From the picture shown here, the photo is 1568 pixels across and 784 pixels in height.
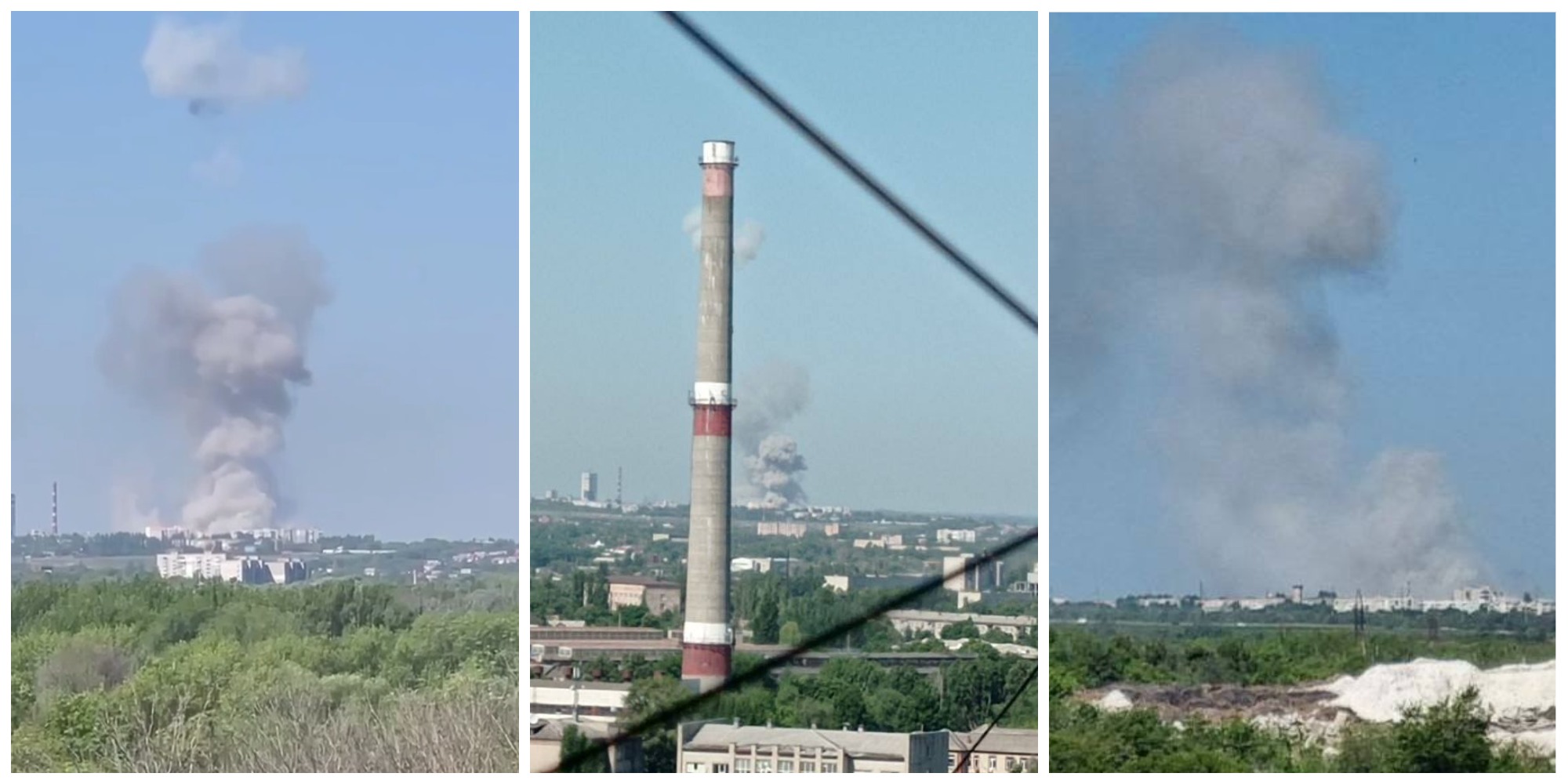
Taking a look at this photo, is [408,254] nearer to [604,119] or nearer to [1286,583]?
[604,119]

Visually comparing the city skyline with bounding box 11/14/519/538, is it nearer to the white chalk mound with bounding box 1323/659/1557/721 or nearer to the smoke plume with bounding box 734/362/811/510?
the smoke plume with bounding box 734/362/811/510

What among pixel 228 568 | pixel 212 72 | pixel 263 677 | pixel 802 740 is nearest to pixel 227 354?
pixel 228 568

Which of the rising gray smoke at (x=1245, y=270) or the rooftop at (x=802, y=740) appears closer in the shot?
the rising gray smoke at (x=1245, y=270)

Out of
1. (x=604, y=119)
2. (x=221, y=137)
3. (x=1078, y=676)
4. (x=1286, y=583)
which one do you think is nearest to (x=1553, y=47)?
(x=1286, y=583)

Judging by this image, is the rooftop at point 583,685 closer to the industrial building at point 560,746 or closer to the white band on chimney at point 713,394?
the industrial building at point 560,746

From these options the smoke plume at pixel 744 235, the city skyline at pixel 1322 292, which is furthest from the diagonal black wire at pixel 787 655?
the smoke plume at pixel 744 235
